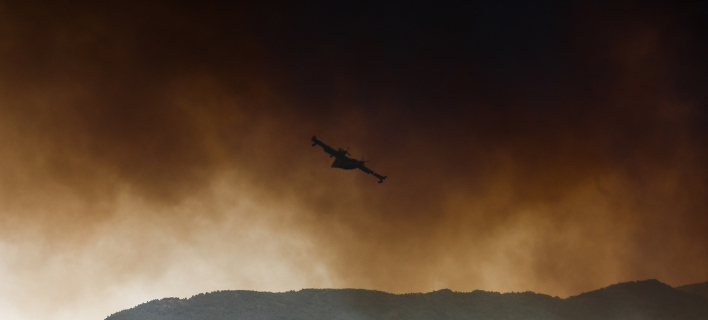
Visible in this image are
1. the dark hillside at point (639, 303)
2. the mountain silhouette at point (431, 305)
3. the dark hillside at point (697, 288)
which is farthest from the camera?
the dark hillside at point (697, 288)

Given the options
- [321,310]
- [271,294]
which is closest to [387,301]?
[321,310]

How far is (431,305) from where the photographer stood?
267 ft

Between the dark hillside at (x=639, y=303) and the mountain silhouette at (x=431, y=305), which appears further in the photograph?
the dark hillside at (x=639, y=303)

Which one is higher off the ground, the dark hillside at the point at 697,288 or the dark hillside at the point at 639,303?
the dark hillside at the point at 697,288

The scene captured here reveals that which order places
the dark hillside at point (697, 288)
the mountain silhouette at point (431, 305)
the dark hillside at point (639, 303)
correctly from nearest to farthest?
the mountain silhouette at point (431, 305), the dark hillside at point (639, 303), the dark hillside at point (697, 288)

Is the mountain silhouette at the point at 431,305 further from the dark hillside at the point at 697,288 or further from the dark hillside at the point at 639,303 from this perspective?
the dark hillside at the point at 697,288

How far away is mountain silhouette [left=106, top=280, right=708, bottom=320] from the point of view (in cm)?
7562

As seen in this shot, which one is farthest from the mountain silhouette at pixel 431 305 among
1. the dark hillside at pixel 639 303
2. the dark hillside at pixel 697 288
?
the dark hillside at pixel 697 288

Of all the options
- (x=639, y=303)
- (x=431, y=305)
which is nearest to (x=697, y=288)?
(x=639, y=303)

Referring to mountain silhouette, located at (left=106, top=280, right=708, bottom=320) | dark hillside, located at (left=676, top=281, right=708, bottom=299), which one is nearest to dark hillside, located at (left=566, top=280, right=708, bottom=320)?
mountain silhouette, located at (left=106, top=280, right=708, bottom=320)

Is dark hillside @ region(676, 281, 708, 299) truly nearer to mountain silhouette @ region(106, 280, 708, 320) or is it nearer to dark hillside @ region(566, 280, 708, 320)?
mountain silhouette @ region(106, 280, 708, 320)

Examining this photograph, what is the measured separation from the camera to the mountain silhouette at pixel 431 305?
75625 millimetres

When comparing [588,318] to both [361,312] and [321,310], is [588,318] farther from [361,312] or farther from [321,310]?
[321,310]

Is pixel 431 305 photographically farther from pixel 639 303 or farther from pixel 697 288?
pixel 697 288
